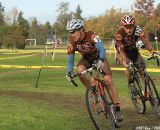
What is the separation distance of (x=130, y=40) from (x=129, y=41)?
0.11 ft

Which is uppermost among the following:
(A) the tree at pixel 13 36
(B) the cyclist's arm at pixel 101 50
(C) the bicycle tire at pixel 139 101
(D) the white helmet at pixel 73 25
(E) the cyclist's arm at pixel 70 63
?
(D) the white helmet at pixel 73 25

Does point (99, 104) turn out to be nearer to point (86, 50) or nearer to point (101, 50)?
point (101, 50)

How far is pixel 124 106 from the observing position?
38.2 ft

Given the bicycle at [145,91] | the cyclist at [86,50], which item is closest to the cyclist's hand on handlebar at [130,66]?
the bicycle at [145,91]

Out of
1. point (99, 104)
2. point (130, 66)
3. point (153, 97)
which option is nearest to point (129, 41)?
point (130, 66)

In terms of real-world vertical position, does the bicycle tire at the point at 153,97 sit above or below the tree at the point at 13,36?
above

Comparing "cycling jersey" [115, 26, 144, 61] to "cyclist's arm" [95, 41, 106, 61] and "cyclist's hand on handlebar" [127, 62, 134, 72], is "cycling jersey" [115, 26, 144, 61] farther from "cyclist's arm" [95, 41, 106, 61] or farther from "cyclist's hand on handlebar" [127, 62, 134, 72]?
"cyclist's arm" [95, 41, 106, 61]

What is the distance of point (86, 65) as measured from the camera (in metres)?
9.02

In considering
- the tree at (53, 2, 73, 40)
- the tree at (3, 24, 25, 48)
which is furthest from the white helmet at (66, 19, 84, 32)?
the tree at (53, 2, 73, 40)

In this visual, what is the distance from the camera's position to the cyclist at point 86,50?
8398 millimetres

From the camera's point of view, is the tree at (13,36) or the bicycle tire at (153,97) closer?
the bicycle tire at (153,97)

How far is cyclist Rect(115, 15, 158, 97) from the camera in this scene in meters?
9.64

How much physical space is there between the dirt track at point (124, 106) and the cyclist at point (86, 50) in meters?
0.46

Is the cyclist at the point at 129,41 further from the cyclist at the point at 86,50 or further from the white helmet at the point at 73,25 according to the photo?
the white helmet at the point at 73,25
